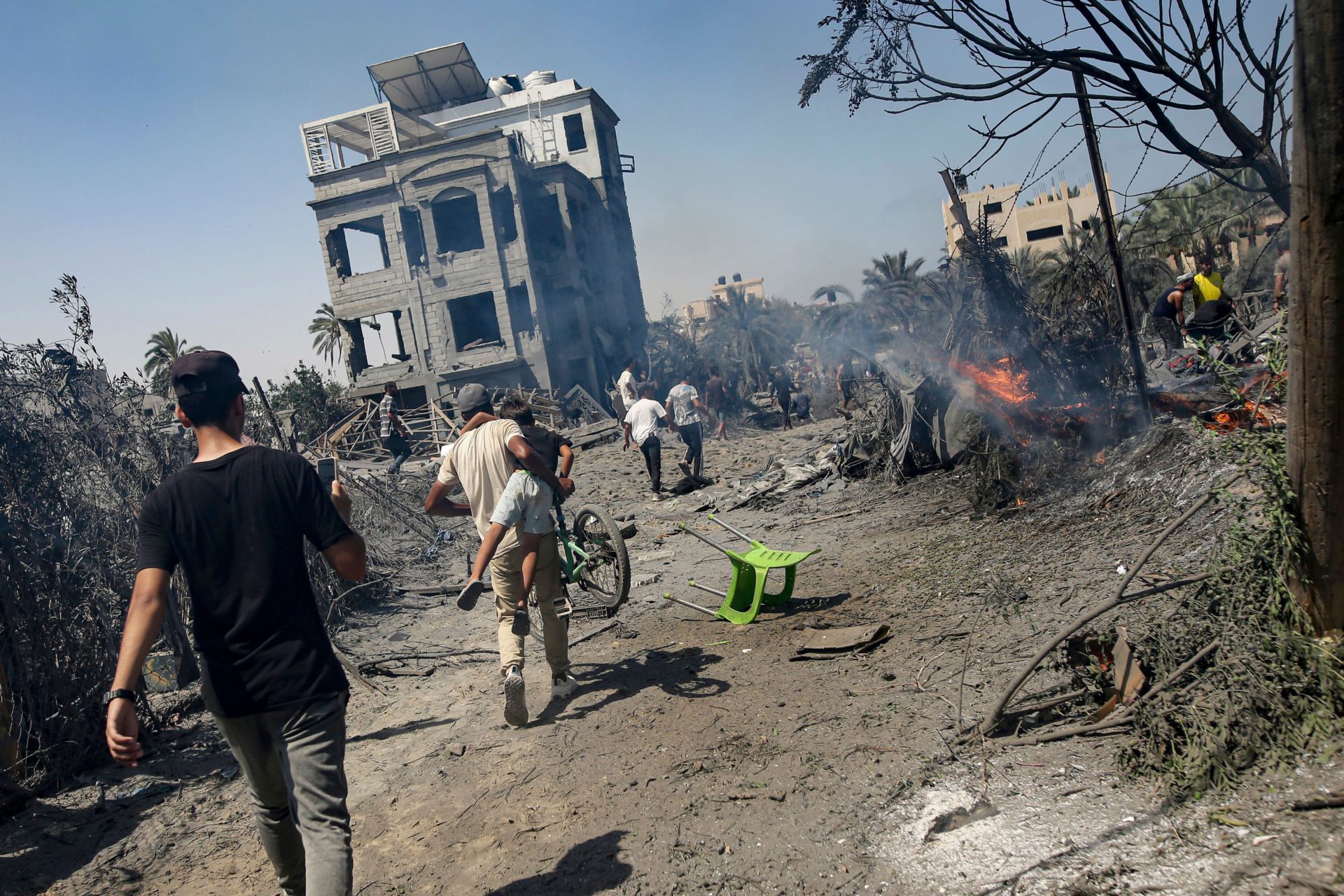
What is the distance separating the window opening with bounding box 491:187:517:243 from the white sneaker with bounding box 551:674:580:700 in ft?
93.2

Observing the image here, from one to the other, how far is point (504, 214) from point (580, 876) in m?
32.0

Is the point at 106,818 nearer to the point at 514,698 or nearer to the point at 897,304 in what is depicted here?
the point at 514,698

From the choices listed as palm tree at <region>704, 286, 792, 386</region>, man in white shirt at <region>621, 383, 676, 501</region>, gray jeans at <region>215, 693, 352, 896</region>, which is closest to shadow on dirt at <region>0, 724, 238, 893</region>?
gray jeans at <region>215, 693, 352, 896</region>

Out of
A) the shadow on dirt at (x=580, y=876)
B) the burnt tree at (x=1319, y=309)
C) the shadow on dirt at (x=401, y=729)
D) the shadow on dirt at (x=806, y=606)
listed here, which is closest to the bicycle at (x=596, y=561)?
the shadow on dirt at (x=806, y=606)

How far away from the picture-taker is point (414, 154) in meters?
31.6

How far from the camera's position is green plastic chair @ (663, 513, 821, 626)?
5.92 metres

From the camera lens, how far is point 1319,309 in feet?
8.66

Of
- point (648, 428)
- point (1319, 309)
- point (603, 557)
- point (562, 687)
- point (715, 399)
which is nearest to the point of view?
point (1319, 309)

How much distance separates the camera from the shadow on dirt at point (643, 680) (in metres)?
4.91

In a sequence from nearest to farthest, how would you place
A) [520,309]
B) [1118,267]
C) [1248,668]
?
[1248,668] → [1118,267] → [520,309]

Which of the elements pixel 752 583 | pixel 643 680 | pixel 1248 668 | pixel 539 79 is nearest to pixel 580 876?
pixel 643 680

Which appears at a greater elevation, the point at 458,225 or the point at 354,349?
the point at 458,225

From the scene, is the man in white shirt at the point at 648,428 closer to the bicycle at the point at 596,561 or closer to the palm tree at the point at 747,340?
the bicycle at the point at 596,561

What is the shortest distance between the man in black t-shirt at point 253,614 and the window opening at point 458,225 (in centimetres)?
3338
